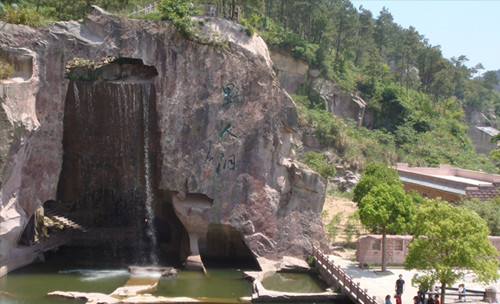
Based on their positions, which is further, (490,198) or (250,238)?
(490,198)

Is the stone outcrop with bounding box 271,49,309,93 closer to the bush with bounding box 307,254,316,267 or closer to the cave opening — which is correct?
the cave opening

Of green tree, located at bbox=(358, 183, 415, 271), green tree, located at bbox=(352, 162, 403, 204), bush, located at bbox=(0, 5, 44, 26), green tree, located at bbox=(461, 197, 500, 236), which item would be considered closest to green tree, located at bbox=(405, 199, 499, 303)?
green tree, located at bbox=(358, 183, 415, 271)

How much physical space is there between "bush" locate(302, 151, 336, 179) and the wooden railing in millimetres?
16366

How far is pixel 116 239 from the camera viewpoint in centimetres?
2514

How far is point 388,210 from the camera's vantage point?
21734mm

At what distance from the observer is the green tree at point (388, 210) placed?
21484 mm

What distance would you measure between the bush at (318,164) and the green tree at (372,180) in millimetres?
11758

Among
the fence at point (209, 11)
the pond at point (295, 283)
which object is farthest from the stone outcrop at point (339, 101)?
the pond at point (295, 283)

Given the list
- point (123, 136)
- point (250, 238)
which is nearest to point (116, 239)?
point (123, 136)

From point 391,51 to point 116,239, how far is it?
59082 millimetres

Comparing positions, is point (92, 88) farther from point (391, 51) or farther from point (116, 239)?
point (391, 51)

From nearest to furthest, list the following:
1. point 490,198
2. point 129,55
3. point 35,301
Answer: point 35,301 → point 129,55 → point 490,198

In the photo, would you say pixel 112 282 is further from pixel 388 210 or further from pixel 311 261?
pixel 388 210

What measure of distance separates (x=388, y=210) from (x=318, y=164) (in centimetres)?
1843
